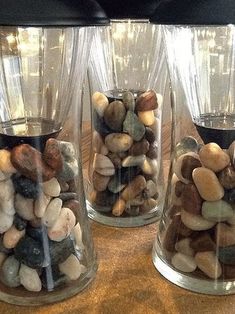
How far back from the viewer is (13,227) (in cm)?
32

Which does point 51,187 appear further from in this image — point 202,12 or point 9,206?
point 202,12

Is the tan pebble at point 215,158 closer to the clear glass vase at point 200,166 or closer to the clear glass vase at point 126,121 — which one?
the clear glass vase at point 200,166

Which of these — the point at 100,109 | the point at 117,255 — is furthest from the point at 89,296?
the point at 100,109

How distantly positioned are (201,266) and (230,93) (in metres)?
0.12

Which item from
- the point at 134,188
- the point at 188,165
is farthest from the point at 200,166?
the point at 134,188

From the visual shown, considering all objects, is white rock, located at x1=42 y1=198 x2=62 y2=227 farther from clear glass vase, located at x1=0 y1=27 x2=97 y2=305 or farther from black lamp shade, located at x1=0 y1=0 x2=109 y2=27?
black lamp shade, located at x1=0 y1=0 x2=109 y2=27

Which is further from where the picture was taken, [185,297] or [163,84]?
[163,84]

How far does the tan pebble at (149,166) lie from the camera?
439mm

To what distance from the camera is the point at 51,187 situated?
1.05 ft

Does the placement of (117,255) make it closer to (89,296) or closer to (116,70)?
(89,296)

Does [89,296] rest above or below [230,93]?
below

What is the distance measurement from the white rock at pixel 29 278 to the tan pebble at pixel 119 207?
12 cm

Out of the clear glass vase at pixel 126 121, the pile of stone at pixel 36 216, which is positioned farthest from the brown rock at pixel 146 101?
the pile of stone at pixel 36 216

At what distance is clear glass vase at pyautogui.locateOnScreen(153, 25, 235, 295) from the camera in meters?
0.33
